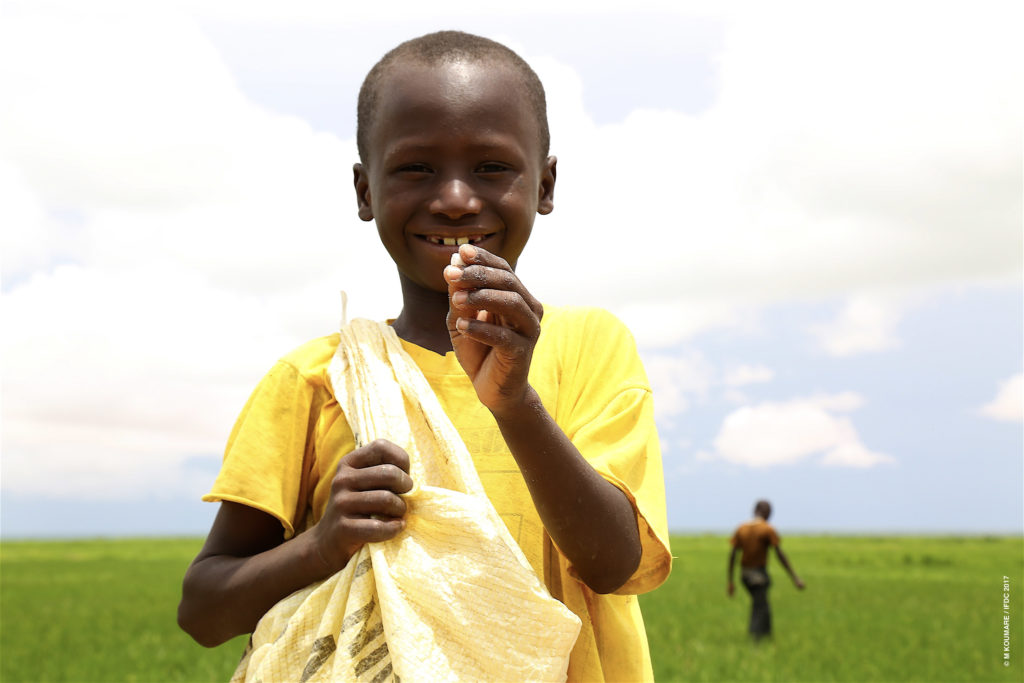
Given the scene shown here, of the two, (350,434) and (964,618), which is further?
(964,618)

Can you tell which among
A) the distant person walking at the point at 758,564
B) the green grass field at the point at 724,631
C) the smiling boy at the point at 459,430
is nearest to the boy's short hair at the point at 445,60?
Result: the smiling boy at the point at 459,430

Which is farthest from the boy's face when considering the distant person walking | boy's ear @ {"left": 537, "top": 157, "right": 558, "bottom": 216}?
the distant person walking

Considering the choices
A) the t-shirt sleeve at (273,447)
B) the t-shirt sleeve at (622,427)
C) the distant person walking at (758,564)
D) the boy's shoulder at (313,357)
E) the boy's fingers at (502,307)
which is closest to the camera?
the boy's fingers at (502,307)

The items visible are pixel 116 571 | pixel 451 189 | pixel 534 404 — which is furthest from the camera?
pixel 116 571

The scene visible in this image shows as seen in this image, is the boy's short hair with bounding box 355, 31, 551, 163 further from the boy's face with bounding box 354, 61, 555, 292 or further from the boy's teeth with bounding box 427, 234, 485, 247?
the boy's teeth with bounding box 427, 234, 485, 247

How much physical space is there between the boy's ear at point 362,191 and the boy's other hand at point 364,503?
0.62 m

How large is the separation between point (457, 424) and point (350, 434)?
237mm

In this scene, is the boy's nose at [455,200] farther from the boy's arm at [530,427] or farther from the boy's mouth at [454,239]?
the boy's arm at [530,427]

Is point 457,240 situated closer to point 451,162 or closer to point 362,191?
point 451,162

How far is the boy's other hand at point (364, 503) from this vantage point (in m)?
1.65

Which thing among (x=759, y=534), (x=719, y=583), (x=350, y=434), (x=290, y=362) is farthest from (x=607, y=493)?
(x=719, y=583)

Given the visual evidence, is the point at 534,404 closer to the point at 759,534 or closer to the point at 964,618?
the point at 759,534

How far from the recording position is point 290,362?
6.57ft

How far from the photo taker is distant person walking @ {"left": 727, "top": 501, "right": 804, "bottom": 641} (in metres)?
12.9
